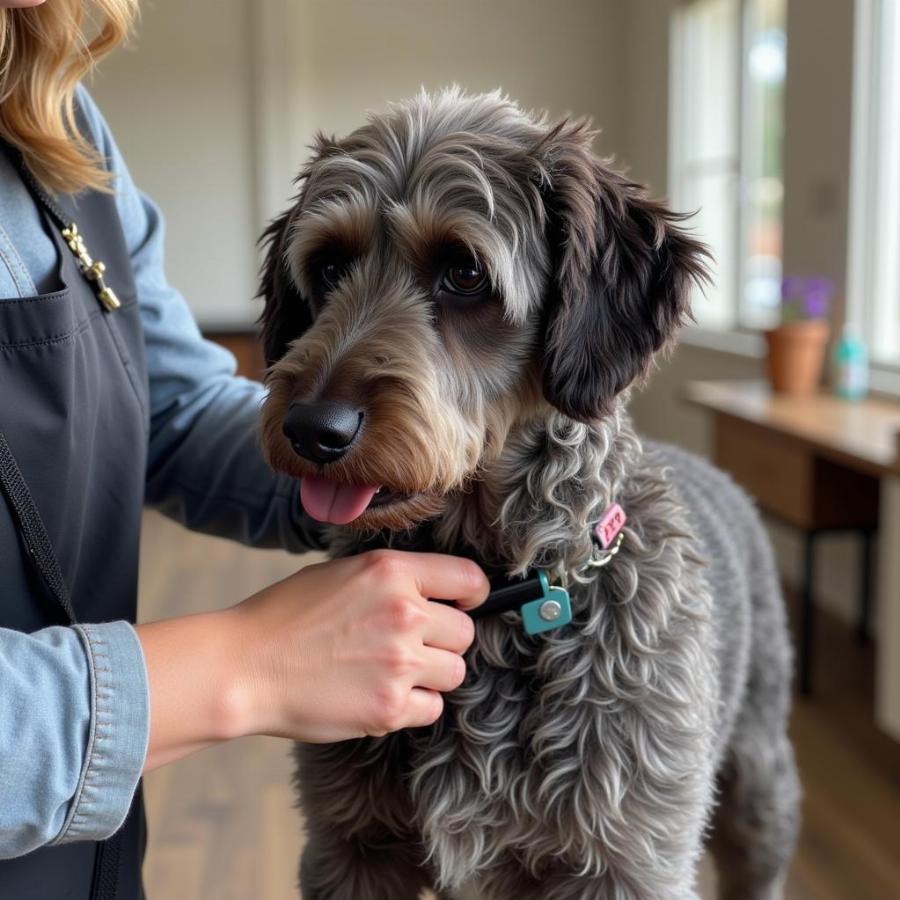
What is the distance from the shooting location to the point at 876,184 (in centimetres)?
417

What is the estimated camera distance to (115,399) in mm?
1116

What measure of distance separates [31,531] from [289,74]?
7.48 meters

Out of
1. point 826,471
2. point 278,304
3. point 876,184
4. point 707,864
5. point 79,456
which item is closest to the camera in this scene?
point 79,456

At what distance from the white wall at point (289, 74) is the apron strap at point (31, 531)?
6.94 m

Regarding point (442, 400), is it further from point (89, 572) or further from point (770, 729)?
point (770, 729)

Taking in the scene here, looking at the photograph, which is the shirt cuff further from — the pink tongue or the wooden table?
the wooden table

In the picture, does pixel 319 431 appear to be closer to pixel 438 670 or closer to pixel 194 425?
pixel 438 670

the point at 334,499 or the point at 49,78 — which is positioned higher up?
the point at 49,78

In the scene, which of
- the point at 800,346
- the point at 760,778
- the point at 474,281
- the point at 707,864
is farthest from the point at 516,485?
the point at 800,346

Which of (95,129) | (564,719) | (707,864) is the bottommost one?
(707,864)

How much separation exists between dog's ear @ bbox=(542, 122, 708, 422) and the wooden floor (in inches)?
47.5

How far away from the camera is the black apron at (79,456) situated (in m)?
0.97

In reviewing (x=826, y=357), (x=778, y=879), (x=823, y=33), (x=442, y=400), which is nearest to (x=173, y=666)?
(x=442, y=400)

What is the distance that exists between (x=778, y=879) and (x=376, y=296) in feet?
3.98
